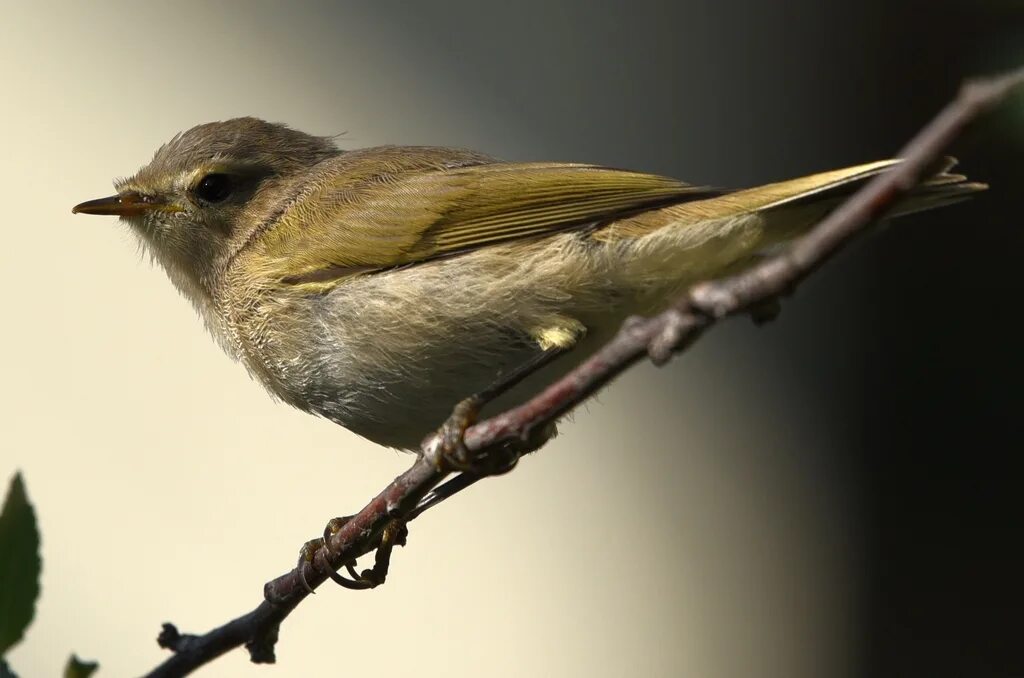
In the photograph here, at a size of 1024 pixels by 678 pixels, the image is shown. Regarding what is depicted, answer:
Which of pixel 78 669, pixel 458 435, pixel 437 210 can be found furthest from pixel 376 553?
pixel 78 669

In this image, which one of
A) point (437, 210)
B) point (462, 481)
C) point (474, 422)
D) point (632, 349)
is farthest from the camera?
point (437, 210)

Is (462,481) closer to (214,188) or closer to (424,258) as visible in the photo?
(424,258)

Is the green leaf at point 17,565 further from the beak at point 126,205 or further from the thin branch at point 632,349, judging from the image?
the beak at point 126,205

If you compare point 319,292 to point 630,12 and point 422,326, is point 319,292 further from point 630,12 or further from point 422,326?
point 630,12

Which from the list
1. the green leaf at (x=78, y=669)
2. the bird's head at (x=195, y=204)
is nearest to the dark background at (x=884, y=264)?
the bird's head at (x=195, y=204)

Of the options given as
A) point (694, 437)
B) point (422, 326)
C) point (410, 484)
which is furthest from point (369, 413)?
point (694, 437)

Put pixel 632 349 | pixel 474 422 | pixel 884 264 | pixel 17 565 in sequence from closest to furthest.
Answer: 1. pixel 632 349
2. pixel 17 565
3. pixel 474 422
4. pixel 884 264
